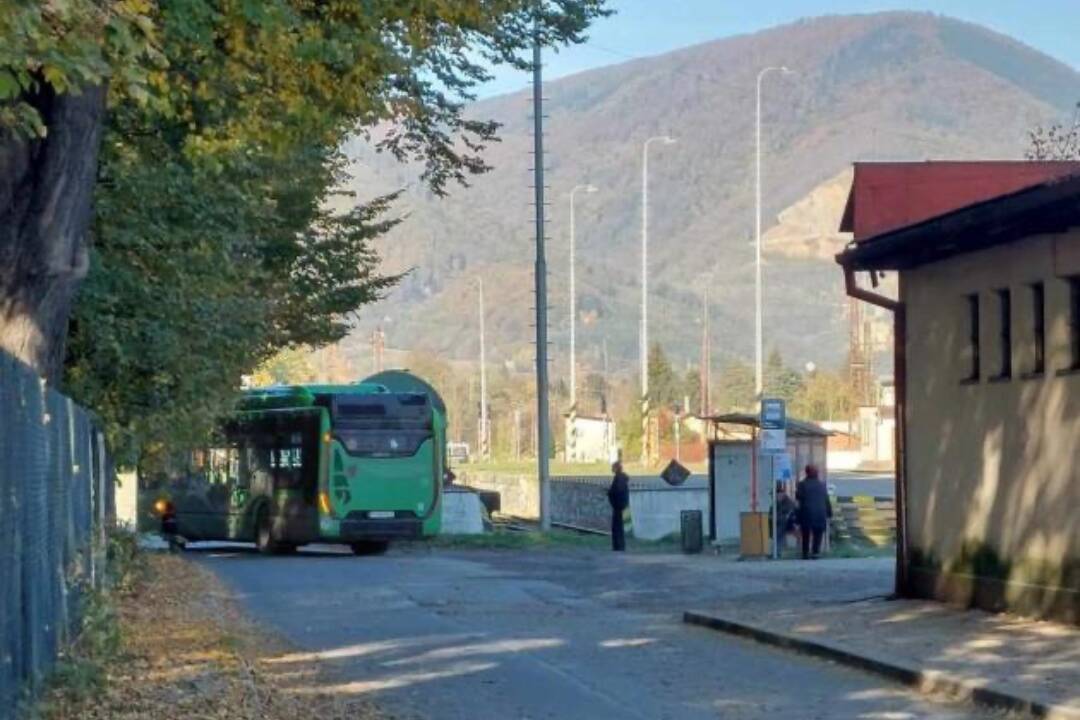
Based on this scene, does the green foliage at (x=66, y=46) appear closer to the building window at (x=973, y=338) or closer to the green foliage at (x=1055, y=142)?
the building window at (x=973, y=338)

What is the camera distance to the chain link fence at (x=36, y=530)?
35.1 feet

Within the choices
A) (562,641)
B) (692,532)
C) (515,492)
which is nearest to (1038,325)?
(562,641)

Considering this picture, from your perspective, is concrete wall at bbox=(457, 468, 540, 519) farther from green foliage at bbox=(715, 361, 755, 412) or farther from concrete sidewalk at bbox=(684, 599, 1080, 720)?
green foliage at bbox=(715, 361, 755, 412)

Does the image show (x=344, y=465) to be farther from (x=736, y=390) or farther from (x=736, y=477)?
(x=736, y=390)

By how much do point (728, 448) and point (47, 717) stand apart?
28.1 metres

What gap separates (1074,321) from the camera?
18.2 metres

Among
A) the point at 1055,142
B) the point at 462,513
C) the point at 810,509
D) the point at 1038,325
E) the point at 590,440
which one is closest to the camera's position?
the point at 1038,325

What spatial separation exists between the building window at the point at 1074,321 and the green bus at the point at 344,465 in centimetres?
2313

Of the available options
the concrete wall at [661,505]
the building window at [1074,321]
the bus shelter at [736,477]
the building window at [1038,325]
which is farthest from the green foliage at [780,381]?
the building window at [1074,321]

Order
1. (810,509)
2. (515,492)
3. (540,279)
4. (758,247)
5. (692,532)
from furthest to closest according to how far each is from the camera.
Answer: (515,492), (758,247), (540,279), (692,532), (810,509)

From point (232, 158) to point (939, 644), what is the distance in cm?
731

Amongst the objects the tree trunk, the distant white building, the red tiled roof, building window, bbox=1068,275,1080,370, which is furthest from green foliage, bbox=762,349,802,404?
the tree trunk

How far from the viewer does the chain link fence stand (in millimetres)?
10688

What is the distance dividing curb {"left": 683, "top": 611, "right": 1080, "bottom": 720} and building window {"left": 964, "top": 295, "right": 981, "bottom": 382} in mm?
3506
